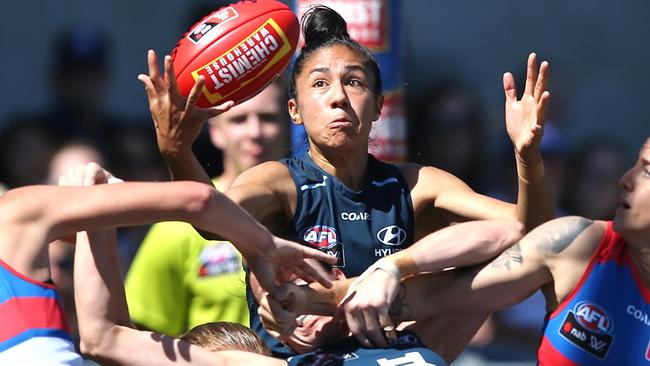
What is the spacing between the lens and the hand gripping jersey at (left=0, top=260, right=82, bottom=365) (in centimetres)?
400

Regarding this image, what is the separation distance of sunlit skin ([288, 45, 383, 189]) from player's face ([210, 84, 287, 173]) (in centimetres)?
158

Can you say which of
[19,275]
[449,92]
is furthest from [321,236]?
[449,92]

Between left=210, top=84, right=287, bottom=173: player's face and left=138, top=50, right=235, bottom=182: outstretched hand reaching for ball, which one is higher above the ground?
left=138, top=50, right=235, bottom=182: outstretched hand reaching for ball

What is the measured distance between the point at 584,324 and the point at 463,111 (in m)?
4.84

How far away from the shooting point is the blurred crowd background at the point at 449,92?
8.66 meters

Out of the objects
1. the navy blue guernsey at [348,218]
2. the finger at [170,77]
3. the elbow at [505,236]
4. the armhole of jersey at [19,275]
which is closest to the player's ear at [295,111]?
the navy blue guernsey at [348,218]

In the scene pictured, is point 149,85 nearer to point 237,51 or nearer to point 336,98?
point 237,51

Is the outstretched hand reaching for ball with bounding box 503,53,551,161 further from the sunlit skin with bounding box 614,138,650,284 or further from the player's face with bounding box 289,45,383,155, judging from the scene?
the player's face with bounding box 289,45,383,155

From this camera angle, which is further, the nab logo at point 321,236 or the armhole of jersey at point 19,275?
the nab logo at point 321,236

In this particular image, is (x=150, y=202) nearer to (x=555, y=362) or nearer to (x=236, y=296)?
(x=555, y=362)

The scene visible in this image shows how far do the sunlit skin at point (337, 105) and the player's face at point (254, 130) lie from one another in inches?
62.3

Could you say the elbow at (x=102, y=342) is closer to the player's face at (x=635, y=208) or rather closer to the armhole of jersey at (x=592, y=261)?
the armhole of jersey at (x=592, y=261)

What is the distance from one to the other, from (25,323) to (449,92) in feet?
19.1

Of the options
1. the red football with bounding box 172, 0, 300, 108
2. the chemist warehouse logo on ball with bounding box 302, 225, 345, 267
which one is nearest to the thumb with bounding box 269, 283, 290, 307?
the chemist warehouse logo on ball with bounding box 302, 225, 345, 267
